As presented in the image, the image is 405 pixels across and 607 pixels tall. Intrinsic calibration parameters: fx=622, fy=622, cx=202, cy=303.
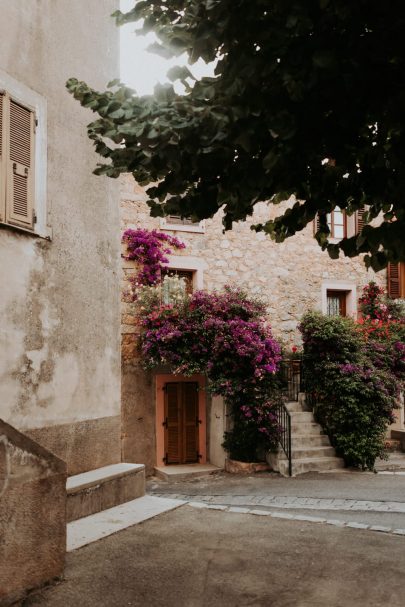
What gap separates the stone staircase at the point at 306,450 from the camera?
13016 millimetres

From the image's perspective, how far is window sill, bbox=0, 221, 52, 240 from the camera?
6433 millimetres

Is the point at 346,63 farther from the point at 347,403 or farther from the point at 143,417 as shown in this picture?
the point at 143,417

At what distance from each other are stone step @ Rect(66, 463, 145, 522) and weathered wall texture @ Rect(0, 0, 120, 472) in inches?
11.6

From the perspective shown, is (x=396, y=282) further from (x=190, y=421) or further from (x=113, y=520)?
(x=113, y=520)

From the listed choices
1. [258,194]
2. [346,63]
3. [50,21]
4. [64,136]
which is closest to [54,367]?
[64,136]

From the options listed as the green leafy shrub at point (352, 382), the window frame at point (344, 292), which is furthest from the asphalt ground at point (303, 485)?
the window frame at point (344, 292)

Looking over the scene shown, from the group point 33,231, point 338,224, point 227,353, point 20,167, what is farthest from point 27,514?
point 338,224

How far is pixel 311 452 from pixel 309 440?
0.42 metres

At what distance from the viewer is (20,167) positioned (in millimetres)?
6750

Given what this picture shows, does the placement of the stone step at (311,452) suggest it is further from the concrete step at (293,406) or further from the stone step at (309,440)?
the concrete step at (293,406)

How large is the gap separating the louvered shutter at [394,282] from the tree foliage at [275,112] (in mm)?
12643

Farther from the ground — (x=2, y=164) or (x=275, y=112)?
(x=2, y=164)

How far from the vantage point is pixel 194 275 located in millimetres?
14914

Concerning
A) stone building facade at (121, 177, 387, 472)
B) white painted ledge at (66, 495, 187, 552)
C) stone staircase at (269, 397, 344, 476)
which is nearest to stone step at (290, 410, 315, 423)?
stone staircase at (269, 397, 344, 476)
